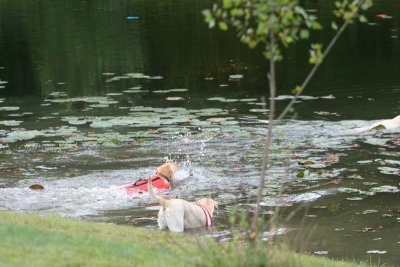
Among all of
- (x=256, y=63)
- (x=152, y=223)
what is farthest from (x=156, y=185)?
(x=256, y=63)

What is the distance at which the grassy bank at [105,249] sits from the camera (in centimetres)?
619

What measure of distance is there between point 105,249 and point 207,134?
8.63 m

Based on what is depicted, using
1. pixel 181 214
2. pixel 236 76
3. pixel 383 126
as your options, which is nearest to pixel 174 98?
pixel 236 76

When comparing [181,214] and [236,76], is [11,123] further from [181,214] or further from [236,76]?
[181,214]

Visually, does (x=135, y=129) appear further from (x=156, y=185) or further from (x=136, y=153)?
(x=156, y=185)

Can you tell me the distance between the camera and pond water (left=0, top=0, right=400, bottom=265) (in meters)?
11.6

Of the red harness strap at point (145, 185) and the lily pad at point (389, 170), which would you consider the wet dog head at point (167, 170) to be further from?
the lily pad at point (389, 170)

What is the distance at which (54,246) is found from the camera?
7254mm

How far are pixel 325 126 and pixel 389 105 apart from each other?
2.82 metres

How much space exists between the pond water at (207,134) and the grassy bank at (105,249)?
504 mm

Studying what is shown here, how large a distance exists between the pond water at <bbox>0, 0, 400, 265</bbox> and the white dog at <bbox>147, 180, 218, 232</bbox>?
0.18m

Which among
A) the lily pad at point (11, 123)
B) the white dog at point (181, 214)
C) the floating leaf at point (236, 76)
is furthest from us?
the floating leaf at point (236, 76)

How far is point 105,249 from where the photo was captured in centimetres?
745

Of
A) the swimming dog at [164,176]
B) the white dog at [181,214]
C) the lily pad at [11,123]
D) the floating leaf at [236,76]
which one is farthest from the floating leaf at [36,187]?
the floating leaf at [236,76]
